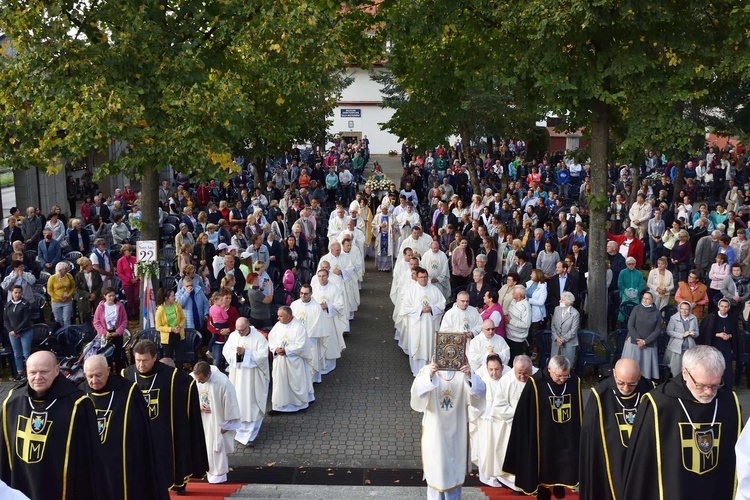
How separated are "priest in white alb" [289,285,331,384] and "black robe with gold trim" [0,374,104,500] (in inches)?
236

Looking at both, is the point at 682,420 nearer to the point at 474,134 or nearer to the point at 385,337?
the point at 385,337

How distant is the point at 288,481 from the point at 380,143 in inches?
1752

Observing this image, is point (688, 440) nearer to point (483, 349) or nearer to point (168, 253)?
point (483, 349)

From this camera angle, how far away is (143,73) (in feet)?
43.5

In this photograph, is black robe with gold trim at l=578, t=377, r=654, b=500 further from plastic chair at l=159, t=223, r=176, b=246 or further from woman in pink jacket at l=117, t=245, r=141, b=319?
plastic chair at l=159, t=223, r=176, b=246

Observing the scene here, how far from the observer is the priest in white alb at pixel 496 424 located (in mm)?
9141

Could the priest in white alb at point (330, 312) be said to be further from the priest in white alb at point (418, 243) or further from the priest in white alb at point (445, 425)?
the priest in white alb at point (445, 425)

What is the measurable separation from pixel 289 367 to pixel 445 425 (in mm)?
3597

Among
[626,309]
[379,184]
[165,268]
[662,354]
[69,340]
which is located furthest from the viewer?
[379,184]

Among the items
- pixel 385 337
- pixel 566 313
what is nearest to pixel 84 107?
pixel 385 337

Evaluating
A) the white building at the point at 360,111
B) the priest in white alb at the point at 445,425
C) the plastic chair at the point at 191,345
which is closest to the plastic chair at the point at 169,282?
the plastic chair at the point at 191,345

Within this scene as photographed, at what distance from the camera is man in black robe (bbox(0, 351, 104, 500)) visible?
6445mm

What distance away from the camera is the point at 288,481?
9.68 metres

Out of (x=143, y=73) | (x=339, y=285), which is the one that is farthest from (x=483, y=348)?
(x=143, y=73)
